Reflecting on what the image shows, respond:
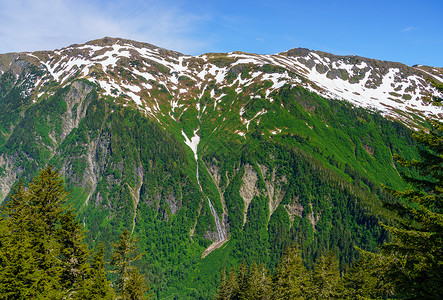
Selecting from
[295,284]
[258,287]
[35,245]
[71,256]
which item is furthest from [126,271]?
[258,287]

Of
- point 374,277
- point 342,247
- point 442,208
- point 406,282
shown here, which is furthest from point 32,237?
point 342,247

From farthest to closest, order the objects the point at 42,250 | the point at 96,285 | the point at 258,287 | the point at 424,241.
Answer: the point at 258,287 < the point at 96,285 < the point at 42,250 < the point at 424,241

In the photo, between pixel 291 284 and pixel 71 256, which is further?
pixel 291 284

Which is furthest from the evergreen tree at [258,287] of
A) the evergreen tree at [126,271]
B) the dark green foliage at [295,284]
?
the evergreen tree at [126,271]

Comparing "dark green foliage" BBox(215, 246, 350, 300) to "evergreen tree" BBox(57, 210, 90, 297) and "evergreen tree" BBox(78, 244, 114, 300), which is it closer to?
"evergreen tree" BBox(78, 244, 114, 300)

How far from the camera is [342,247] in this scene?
644 feet

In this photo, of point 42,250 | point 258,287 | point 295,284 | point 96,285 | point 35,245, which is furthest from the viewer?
point 258,287

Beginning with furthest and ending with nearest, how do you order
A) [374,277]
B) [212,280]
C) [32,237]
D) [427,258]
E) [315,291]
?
[212,280] < [315,291] < [374,277] < [32,237] < [427,258]

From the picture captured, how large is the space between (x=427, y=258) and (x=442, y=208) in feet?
9.55

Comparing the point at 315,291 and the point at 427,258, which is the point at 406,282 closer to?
the point at 427,258

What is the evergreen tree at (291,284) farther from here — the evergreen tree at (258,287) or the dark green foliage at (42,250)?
the dark green foliage at (42,250)

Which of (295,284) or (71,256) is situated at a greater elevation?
(71,256)

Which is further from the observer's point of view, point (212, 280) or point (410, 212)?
point (212, 280)

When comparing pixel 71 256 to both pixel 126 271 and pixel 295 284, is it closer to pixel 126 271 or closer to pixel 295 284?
pixel 126 271
